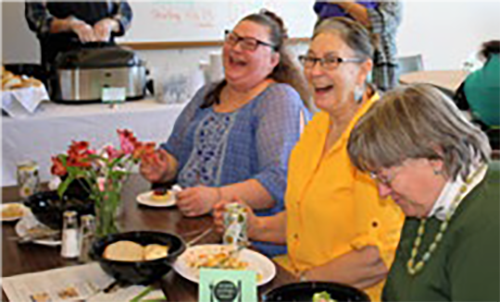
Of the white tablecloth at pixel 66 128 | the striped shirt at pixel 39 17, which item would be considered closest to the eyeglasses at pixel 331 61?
the white tablecloth at pixel 66 128

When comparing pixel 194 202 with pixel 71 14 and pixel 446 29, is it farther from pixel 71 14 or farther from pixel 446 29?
pixel 446 29

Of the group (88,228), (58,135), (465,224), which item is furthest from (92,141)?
(465,224)

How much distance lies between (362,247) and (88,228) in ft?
2.24

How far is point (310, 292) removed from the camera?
4.57 feet

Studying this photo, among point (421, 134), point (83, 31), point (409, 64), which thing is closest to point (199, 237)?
point (421, 134)

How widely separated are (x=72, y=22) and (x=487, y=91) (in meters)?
2.05

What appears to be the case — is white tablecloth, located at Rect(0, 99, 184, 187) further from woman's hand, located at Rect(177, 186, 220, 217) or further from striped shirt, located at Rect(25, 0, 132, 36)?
woman's hand, located at Rect(177, 186, 220, 217)

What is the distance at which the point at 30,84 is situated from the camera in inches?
122

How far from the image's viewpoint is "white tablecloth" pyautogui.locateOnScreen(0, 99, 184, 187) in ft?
9.68

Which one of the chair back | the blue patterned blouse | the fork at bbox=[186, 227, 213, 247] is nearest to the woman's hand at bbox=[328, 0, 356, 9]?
the chair back

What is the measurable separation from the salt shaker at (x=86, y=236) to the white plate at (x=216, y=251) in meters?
0.23

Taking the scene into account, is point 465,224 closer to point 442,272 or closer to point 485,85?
point 442,272

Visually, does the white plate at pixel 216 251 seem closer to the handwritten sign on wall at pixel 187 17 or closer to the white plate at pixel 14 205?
the white plate at pixel 14 205

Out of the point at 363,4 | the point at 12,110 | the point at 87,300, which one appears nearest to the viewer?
the point at 87,300
